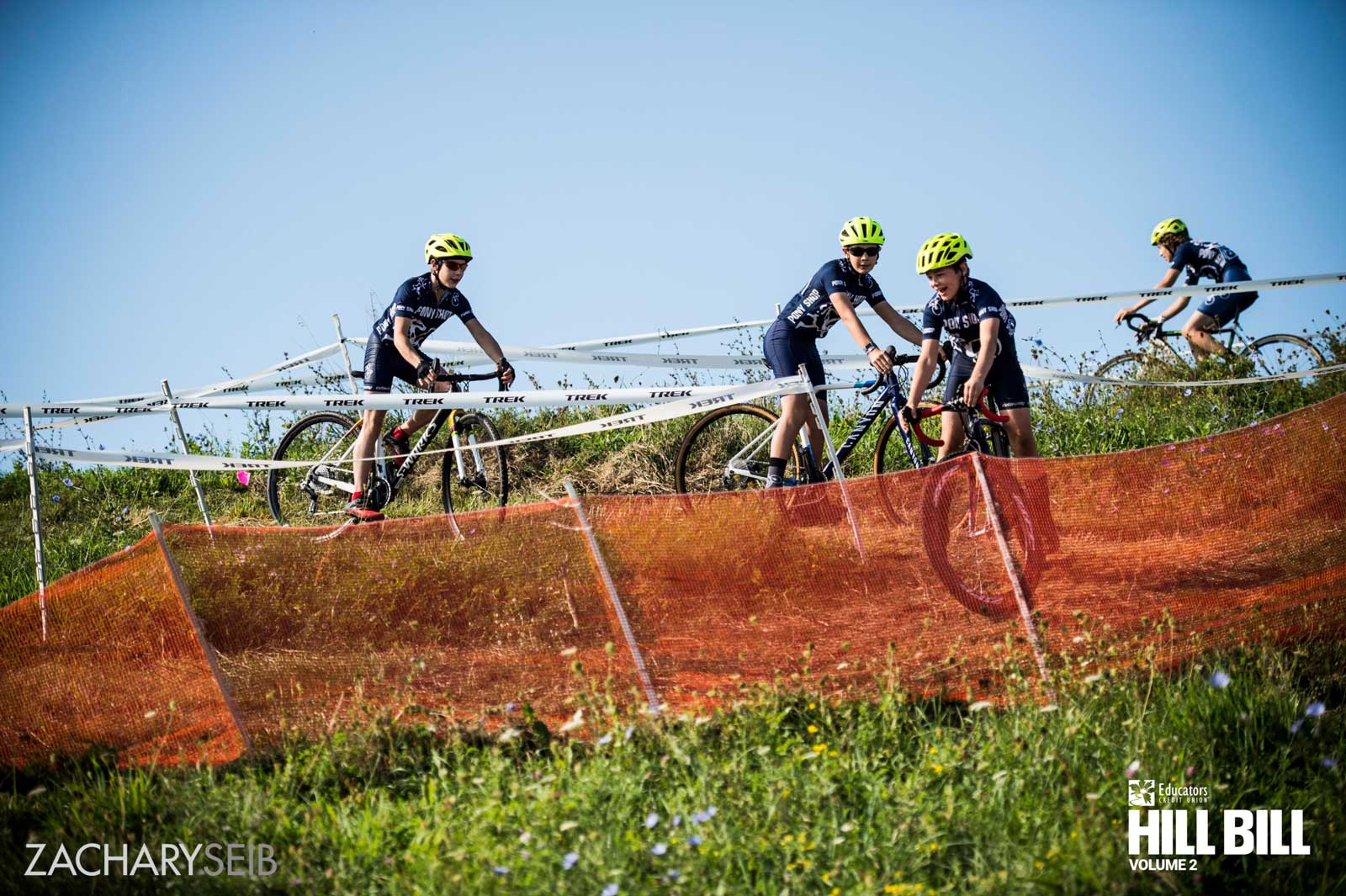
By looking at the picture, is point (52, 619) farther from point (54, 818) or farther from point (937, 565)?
point (937, 565)

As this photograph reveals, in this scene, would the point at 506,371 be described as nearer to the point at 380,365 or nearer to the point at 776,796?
the point at 380,365

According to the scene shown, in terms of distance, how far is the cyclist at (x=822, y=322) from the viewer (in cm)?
684

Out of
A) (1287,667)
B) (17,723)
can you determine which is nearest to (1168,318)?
(1287,667)

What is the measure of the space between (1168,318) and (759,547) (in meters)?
7.83

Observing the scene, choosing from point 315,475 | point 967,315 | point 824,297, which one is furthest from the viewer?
point 315,475

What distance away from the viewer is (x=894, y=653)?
4.45 meters

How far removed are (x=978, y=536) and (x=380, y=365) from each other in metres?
5.08

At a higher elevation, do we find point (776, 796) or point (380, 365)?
point (380, 365)

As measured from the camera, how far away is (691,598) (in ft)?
15.0

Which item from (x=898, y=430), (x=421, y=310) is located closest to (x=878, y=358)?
(x=898, y=430)

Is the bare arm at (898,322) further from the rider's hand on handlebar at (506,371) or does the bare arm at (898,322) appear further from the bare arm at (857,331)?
the rider's hand on handlebar at (506,371)

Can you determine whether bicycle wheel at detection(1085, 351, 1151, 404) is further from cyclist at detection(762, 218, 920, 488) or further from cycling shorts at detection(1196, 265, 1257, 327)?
cyclist at detection(762, 218, 920, 488)

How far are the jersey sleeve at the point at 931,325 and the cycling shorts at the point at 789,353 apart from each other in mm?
954

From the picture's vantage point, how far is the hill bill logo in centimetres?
336
